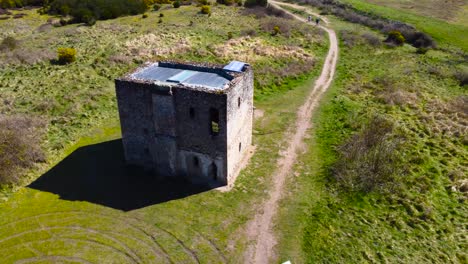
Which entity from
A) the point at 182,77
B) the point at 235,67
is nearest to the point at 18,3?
the point at 182,77

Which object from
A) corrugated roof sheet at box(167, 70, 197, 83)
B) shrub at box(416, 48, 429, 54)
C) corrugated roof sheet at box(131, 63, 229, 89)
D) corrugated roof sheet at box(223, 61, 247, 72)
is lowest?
shrub at box(416, 48, 429, 54)

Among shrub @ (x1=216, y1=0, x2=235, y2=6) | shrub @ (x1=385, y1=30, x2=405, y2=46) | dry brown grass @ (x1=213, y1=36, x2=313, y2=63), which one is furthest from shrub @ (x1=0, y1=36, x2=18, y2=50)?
shrub @ (x1=385, y1=30, x2=405, y2=46)

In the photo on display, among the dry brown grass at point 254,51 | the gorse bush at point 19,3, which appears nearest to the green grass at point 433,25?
the dry brown grass at point 254,51

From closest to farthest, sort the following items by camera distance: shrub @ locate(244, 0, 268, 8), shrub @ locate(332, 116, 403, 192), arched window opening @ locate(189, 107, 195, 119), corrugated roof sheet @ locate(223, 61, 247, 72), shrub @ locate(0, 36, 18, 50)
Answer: arched window opening @ locate(189, 107, 195, 119) → shrub @ locate(332, 116, 403, 192) → corrugated roof sheet @ locate(223, 61, 247, 72) → shrub @ locate(0, 36, 18, 50) → shrub @ locate(244, 0, 268, 8)

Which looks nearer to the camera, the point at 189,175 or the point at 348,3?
the point at 189,175

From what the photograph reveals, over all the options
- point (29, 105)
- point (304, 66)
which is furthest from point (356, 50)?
point (29, 105)

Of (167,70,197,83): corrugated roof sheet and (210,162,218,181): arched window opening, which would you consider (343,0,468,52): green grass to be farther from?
(210,162,218,181): arched window opening

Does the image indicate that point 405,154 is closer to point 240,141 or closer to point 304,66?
point 240,141
